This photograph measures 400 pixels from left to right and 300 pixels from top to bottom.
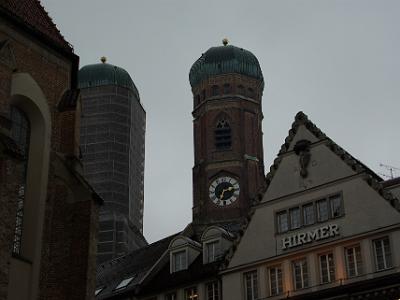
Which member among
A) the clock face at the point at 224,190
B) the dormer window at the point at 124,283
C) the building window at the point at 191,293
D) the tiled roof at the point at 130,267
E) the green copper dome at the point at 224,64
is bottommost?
the building window at the point at 191,293

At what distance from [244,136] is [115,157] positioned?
17526mm

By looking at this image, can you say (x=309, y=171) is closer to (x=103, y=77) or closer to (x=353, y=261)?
(x=353, y=261)

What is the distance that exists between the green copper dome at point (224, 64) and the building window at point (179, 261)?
52.8 metres

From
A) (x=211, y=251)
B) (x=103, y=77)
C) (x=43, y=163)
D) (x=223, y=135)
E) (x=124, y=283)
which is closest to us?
(x=43, y=163)

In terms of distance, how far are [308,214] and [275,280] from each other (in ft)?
11.6

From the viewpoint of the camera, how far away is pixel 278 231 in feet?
137

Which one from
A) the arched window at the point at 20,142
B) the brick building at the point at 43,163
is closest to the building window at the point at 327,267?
the brick building at the point at 43,163

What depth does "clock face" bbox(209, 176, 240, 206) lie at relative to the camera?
9012 cm

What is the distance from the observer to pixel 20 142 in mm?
30516

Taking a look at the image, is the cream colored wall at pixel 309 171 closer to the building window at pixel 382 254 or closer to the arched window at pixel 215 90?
the building window at pixel 382 254

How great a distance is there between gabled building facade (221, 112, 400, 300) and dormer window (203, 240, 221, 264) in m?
2.99

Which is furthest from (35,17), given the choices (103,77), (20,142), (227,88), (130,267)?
(227,88)

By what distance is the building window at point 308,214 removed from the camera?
40.8 meters

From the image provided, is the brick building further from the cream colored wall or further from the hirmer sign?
the cream colored wall
